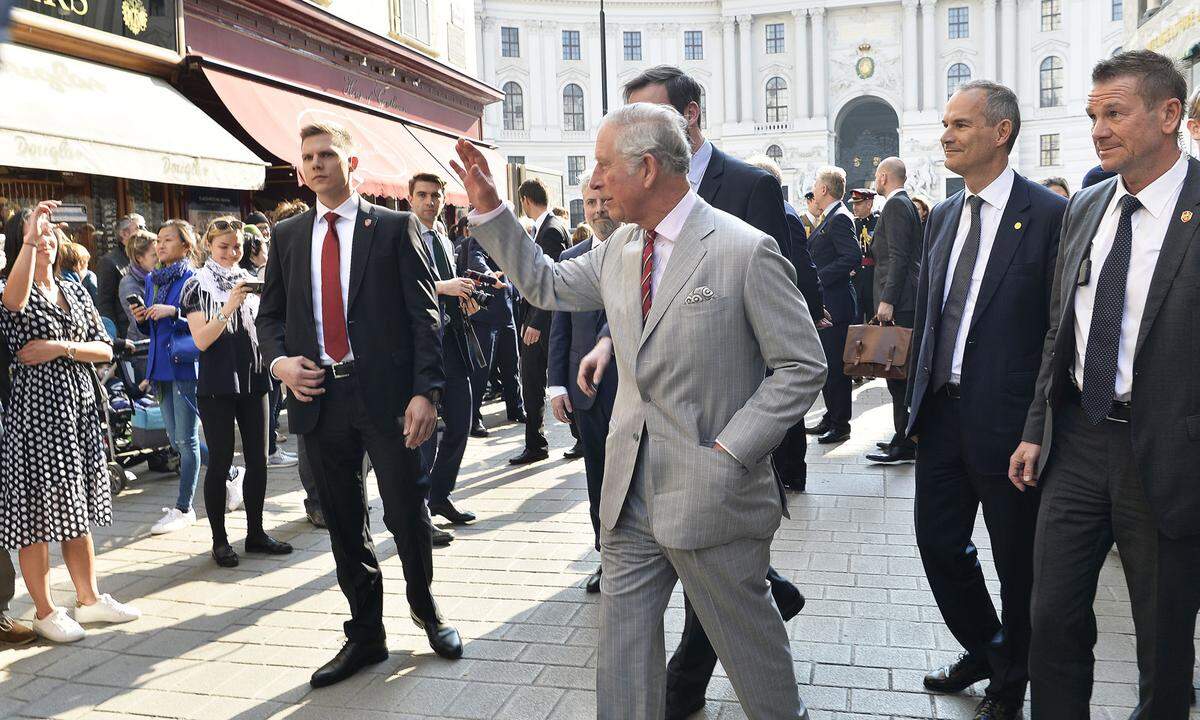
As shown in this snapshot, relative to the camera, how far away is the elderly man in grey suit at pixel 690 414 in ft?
8.68

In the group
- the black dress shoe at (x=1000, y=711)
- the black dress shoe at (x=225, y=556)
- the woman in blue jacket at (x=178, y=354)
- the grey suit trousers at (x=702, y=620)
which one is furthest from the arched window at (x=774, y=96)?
the grey suit trousers at (x=702, y=620)

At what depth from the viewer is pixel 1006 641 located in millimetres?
3564

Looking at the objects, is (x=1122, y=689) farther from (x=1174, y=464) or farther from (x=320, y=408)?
(x=320, y=408)

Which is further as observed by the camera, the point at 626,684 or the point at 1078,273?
the point at 1078,273

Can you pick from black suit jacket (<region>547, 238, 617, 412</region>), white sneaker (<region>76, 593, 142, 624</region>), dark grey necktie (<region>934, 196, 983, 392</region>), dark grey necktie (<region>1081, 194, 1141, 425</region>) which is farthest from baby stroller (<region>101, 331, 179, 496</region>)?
dark grey necktie (<region>1081, 194, 1141, 425</region>)

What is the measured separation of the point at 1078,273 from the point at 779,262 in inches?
40.9

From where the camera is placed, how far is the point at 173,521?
666 centimetres

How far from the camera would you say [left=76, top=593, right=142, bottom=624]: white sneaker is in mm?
4891

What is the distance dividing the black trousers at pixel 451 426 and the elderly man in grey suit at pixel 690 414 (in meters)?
3.72

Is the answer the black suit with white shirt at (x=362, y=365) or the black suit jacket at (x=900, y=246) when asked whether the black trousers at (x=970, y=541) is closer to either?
the black suit with white shirt at (x=362, y=365)

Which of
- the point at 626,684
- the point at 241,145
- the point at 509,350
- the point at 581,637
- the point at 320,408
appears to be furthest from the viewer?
the point at 241,145

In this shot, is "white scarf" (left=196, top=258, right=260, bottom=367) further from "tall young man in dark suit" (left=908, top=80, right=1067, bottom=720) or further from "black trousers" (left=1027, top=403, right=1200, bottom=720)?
"black trousers" (left=1027, top=403, right=1200, bottom=720)

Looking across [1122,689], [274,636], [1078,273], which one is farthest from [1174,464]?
[274,636]

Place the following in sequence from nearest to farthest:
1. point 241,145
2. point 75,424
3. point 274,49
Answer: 1. point 75,424
2. point 241,145
3. point 274,49
